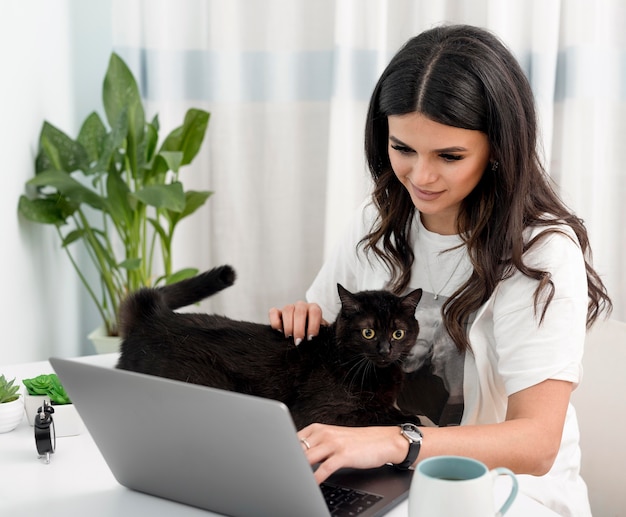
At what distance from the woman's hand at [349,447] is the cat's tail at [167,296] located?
1.72ft

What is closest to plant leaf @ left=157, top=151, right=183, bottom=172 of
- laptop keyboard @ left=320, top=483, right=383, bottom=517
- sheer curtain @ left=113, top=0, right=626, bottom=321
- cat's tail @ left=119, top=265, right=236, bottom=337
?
sheer curtain @ left=113, top=0, right=626, bottom=321

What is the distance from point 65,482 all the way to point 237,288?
1622 mm

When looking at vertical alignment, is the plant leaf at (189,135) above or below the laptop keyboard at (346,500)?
→ above

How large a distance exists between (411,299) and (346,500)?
1.56 feet

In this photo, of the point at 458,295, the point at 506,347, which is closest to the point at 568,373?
the point at 506,347

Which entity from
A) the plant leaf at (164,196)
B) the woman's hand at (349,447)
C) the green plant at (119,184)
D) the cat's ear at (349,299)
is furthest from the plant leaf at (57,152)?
the woman's hand at (349,447)

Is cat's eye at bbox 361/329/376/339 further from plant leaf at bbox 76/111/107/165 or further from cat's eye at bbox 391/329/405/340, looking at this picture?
plant leaf at bbox 76/111/107/165

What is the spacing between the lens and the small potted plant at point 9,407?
45.7 inches

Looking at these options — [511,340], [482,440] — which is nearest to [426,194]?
[511,340]

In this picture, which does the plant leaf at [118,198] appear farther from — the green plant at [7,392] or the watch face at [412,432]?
the watch face at [412,432]

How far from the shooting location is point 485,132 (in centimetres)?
124

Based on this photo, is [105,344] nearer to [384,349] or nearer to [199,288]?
[199,288]

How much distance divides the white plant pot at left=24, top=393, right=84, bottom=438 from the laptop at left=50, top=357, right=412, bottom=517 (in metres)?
0.21

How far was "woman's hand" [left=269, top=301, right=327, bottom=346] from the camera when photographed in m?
1.36
